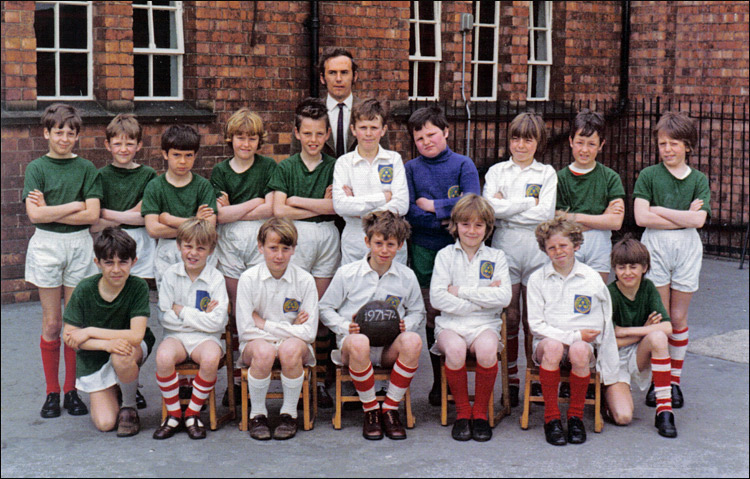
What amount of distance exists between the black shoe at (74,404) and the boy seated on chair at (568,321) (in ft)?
8.61

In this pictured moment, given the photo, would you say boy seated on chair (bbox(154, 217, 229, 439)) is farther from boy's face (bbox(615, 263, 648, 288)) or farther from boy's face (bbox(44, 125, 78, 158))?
boy's face (bbox(615, 263, 648, 288))

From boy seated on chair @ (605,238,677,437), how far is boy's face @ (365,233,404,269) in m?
1.28

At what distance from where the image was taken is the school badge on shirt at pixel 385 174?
5645 millimetres

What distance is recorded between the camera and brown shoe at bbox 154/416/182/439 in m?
5.05

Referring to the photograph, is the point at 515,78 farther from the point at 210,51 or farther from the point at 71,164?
the point at 71,164

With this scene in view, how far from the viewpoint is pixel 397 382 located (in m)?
5.23

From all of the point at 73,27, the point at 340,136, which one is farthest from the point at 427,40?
the point at 340,136

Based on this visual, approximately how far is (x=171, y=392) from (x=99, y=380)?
0.46 m

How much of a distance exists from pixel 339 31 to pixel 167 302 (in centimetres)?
555

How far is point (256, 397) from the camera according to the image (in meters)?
5.17

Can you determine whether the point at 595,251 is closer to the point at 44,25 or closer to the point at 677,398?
the point at 677,398

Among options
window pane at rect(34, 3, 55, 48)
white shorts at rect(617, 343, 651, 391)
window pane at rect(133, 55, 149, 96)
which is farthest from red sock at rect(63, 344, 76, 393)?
window pane at rect(133, 55, 149, 96)

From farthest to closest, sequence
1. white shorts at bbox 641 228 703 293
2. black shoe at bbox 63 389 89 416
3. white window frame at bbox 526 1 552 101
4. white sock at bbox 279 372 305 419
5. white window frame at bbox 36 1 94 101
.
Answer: white window frame at bbox 526 1 552 101, white window frame at bbox 36 1 94 101, white shorts at bbox 641 228 703 293, black shoe at bbox 63 389 89 416, white sock at bbox 279 372 305 419

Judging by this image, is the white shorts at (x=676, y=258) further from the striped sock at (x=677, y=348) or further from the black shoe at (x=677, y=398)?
the black shoe at (x=677, y=398)
